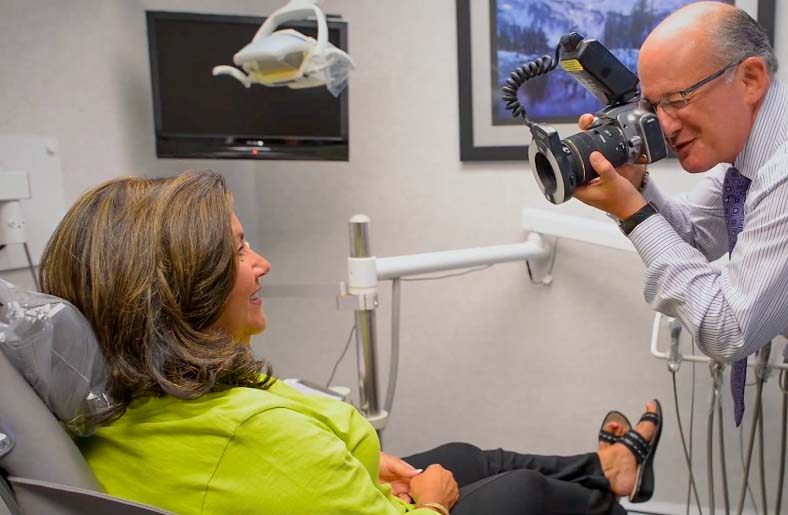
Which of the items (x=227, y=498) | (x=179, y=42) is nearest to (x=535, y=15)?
(x=179, y=42)

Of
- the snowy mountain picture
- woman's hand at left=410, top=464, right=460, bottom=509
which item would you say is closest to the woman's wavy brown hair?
woman's hand at left=410, top=464, right=460, bottom=509

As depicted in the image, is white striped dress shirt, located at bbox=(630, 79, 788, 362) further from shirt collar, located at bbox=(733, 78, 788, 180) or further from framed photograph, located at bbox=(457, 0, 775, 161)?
framed photograph, located at bbox=(457, 0, 775, 161)

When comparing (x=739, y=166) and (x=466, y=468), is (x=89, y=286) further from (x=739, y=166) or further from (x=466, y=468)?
(x=739, y=166)

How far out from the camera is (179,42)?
1688 millimetres

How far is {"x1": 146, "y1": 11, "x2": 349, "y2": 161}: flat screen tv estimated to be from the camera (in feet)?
5.51

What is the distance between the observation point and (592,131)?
112cm

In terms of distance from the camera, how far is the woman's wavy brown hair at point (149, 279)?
2.56 ft

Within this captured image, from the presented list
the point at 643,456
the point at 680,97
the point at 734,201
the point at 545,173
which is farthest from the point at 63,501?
the point at 643,456

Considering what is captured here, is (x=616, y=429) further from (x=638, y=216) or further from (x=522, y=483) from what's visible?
(x=638, y=216)

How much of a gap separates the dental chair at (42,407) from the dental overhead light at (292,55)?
3.08 ft

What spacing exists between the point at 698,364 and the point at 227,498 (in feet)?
5.15

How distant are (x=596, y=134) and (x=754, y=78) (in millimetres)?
274

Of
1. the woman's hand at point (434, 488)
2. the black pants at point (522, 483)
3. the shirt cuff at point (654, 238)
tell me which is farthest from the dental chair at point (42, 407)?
the shirt cuff at point (654, 238)

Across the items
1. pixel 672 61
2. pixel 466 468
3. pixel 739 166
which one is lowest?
pixel 466 468
